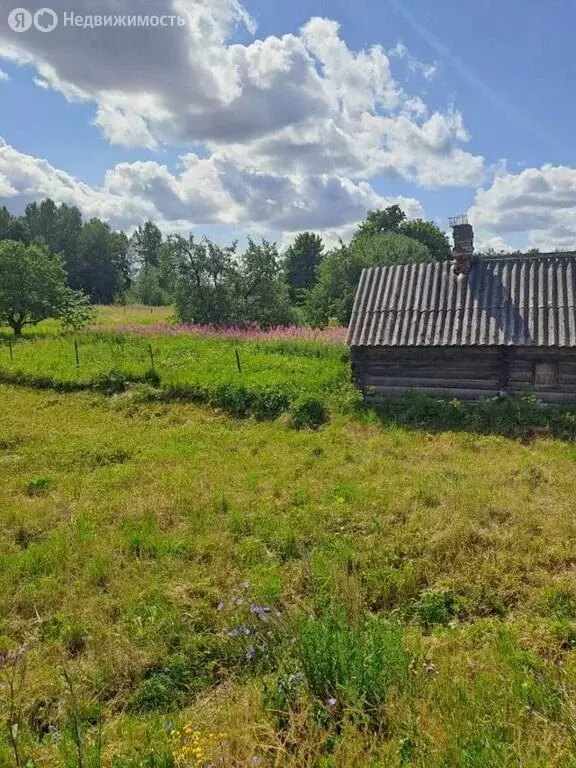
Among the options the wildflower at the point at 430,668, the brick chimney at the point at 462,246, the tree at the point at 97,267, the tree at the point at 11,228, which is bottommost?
the wildflower at the point at 430,668

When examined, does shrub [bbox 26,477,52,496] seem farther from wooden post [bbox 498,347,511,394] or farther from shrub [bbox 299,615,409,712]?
wooden post [bbox 498,347,511,394]

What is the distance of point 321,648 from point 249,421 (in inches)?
402

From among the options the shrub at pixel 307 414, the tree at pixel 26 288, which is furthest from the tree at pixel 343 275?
the shrub at pixel 307 414

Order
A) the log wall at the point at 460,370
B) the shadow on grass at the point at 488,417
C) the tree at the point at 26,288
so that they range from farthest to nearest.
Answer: the tree at the point at 26,288 → the log wall at the point at 460,370 → the shadow on grass at the point at 488,417

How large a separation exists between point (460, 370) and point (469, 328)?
1.24 m

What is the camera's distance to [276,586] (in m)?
6.03

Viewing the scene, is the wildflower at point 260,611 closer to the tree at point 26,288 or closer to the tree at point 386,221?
the tree at point 26,288

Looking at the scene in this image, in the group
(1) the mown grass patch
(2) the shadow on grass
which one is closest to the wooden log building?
(2) the shadow on grass

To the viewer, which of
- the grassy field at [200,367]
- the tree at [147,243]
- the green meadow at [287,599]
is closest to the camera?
the green meadow at [287,599]

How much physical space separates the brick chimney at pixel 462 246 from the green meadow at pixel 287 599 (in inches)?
241

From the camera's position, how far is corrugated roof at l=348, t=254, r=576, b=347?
14070 millimetres

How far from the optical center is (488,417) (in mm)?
13547

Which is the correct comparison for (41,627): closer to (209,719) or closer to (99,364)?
(209,719)

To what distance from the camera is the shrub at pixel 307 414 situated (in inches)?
542
